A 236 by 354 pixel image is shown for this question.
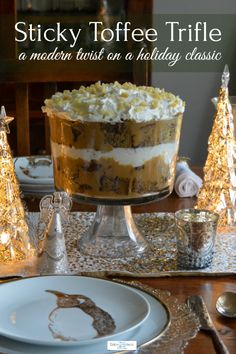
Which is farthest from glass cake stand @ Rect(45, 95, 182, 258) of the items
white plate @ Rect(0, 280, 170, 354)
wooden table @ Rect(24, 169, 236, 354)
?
white plate @ Rect(0, 280, 170, 354)

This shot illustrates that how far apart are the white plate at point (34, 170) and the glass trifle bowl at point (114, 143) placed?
0.33 meters

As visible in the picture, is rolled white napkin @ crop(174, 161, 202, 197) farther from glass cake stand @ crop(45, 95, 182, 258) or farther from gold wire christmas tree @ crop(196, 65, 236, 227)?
glass cake stand @ crop(45, 95, 182, 258)

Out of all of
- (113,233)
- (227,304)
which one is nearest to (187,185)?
(113,233)

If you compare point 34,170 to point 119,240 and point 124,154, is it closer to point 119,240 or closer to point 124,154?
point 119,240

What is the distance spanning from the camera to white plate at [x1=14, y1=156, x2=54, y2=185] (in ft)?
4.83

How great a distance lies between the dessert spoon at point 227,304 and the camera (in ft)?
2.98

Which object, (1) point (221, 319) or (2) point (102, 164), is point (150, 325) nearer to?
(1) point (221, 319)

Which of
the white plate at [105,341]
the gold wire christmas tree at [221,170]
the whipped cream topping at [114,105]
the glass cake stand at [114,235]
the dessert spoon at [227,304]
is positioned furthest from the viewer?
the gold wire christmas tree at [221,170]

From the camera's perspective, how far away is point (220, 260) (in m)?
1.12

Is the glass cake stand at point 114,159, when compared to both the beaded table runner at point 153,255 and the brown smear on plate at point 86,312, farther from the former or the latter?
the brown smear on plate at point 86,312

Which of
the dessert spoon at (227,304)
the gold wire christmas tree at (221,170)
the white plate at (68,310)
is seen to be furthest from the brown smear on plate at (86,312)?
the gold wire christmas tree at (221,170)

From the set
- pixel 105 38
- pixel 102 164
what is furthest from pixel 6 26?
pixel 102 164

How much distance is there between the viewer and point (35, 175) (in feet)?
4.99

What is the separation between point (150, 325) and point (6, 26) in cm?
237
